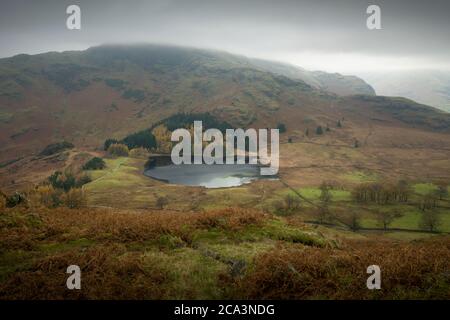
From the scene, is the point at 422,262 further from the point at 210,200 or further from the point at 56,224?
the point at 210,200

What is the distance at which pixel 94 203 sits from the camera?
13388 cm

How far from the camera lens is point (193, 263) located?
13.3 m

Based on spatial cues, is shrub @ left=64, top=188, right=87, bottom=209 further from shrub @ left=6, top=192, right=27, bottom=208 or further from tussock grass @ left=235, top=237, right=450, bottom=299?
tussock grass @ left=235, top=237, right=450, bottom=299

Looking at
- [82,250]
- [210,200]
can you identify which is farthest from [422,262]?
[210,200]

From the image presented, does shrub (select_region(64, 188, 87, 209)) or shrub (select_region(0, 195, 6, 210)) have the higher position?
Result: shrub (select_region(0, 195, 6, 210))

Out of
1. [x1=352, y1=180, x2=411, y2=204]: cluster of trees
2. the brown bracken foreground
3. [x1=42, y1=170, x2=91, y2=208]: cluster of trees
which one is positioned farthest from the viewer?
[x1=352, y1=180, x2=411, y2=204]: cluster of trees

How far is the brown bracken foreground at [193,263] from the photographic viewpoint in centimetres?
1099

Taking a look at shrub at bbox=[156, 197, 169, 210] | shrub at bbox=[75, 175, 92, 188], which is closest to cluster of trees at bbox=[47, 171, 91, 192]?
shrub at bbox=[75, 175, 92, 188]

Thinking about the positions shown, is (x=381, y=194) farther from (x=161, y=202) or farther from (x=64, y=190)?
(x=64, y=190)

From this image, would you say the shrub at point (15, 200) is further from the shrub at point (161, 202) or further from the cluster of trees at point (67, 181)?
the cluster of trees at point (67, 181)

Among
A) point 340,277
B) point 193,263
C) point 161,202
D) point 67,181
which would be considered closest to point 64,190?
point 67,181

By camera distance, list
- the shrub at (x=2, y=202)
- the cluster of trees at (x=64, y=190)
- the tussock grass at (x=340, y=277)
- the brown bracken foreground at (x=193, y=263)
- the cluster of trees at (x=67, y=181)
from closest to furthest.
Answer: the tussock grass at (x=340, y=277)
the brown bracken foreground at (x=193, y=263)
the shrub at (x=2, y=202)
the cluster of trees at (x=64, y=190)
the cluster of trees at (x=67, y=181)

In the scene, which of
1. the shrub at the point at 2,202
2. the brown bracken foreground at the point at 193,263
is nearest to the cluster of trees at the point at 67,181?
the shrub at the point at 2,202

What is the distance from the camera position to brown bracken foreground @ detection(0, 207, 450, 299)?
36.1 feet
